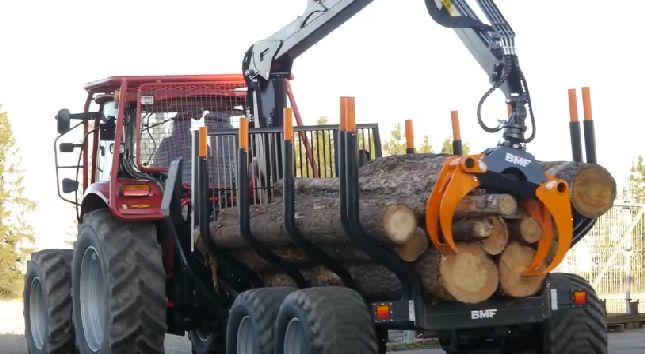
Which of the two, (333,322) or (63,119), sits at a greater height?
(63,119)

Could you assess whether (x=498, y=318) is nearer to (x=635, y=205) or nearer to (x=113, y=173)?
(x=113, y=173)

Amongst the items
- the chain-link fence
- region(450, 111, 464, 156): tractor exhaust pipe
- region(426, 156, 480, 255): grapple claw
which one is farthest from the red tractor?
the chain-link fence

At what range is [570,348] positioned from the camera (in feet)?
34.0

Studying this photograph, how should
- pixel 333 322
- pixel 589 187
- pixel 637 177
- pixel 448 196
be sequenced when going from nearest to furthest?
pixel 448 196, pixel 333 322, pixel 589 187, pixel 637 177

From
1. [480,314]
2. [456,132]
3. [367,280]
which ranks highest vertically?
[456,132]

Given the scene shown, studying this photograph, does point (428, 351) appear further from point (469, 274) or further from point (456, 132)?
point (469, 274)

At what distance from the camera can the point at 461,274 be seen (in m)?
9.45

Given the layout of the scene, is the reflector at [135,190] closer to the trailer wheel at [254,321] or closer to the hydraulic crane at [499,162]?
the trailer wheel at [254,321]

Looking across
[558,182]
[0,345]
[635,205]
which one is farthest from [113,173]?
[635,205]

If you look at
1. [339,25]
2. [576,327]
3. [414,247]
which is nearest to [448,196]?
[414,247]

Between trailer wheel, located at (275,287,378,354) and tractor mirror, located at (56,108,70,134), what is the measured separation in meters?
4.70

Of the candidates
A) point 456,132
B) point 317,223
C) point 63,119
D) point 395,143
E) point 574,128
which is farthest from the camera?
point 395,143

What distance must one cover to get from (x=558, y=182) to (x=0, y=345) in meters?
10.6

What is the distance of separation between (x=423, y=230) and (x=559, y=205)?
98cm
